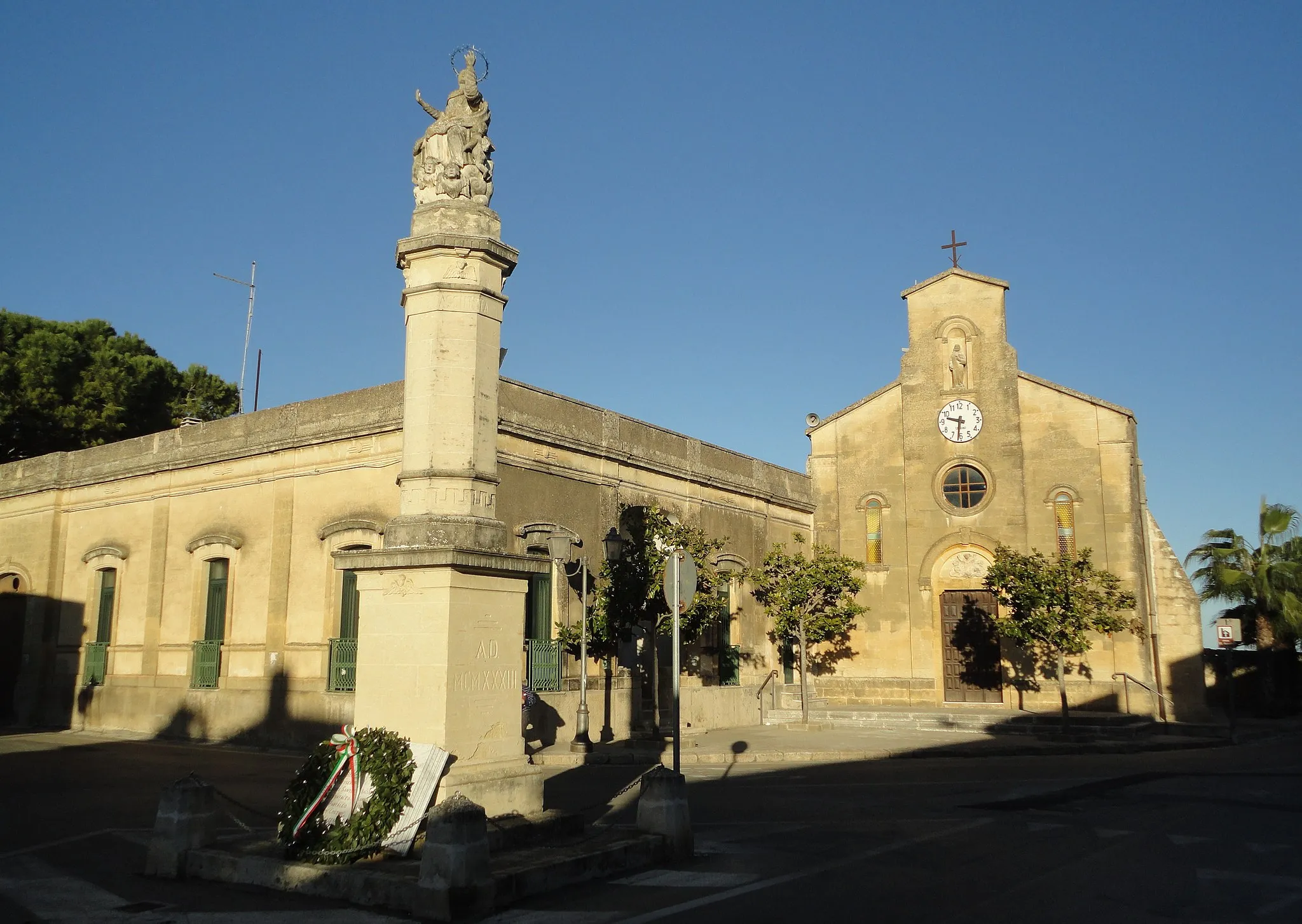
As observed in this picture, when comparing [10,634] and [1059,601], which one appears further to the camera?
[10,634]

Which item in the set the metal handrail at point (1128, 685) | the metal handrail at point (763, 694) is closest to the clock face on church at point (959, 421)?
the metal handrail at point (1128, 685)

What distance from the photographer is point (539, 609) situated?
70.3 feet

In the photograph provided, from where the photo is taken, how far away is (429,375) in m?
8.88

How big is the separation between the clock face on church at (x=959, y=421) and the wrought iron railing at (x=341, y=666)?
1662cm

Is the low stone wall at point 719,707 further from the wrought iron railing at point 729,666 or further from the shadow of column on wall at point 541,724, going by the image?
the shadow of column on wall at point 541,724

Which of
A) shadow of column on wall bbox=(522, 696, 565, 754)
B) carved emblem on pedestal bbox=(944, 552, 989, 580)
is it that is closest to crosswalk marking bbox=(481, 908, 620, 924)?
shadow of column on wall bbox=(522, 696, 565, 754)

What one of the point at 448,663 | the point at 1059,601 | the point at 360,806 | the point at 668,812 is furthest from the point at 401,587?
the point at 1059,601

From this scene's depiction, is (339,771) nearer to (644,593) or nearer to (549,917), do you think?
(549,917)

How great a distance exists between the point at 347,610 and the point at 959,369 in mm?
17330

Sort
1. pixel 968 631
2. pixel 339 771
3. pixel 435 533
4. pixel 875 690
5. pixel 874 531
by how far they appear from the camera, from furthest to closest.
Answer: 1. pixel 874 531
2. pixel 875 690
3. pixel 968 631
4. pixel 435 533
5. pixel 339 771

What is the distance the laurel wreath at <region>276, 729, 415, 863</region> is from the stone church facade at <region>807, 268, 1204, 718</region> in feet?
70.6

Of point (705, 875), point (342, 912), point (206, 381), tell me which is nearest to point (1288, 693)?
point (705, 875)

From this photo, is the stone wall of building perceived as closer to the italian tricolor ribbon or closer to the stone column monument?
the stone column monument

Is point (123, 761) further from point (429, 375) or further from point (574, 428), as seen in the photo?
point (429, 375)
